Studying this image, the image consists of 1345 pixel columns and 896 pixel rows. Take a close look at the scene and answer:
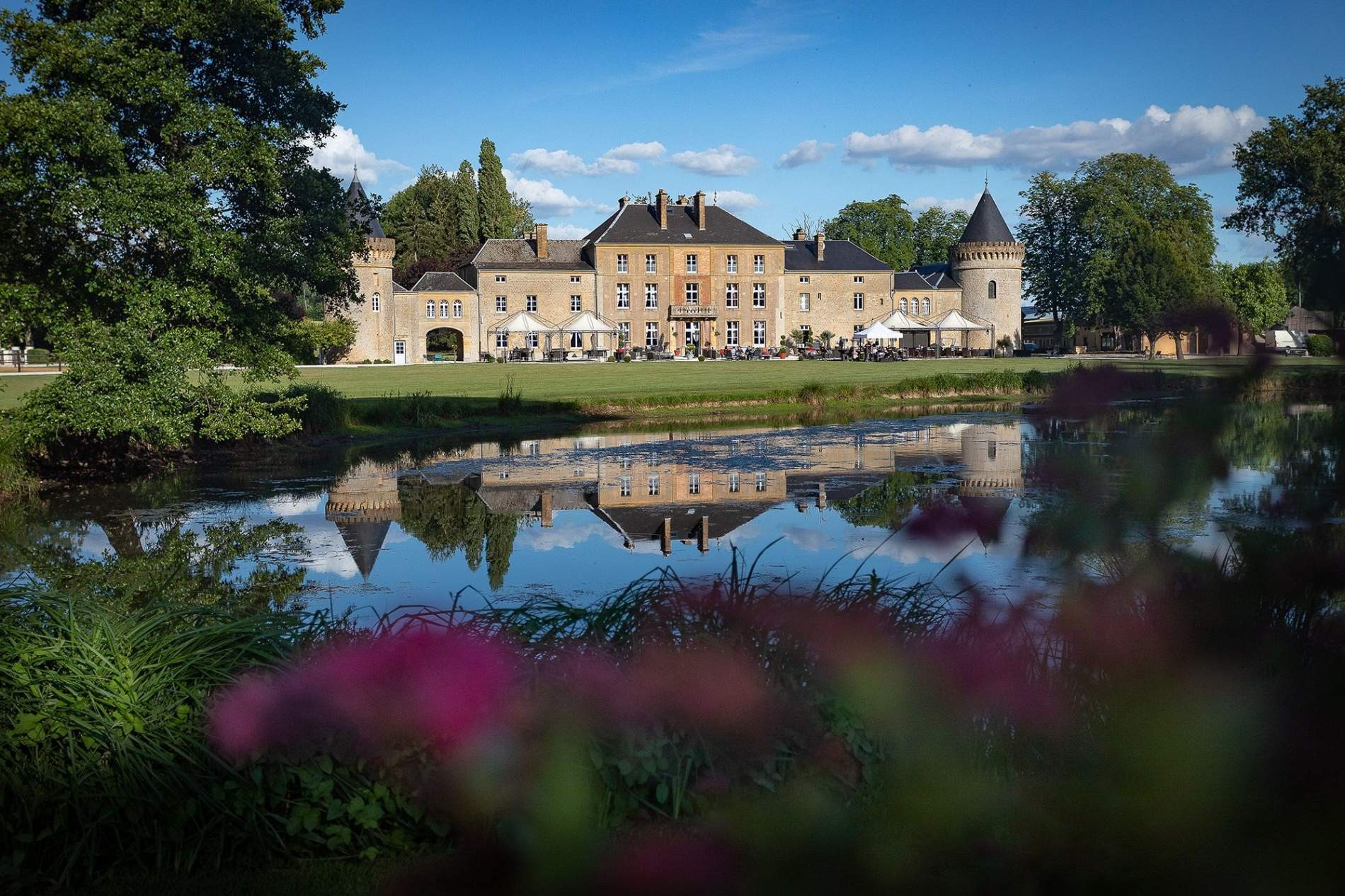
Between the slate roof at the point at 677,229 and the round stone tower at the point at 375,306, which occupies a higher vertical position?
the slate roof at the point at 677,229

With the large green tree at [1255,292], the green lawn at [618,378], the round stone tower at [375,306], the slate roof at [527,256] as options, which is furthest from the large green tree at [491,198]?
the large green tree at [1255,292]

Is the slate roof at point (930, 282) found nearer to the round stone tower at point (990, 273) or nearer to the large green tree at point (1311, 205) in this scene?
the round stone tower at point (990, 273)

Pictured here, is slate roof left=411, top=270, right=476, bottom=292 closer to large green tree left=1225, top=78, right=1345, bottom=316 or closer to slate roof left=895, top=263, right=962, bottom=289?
slate roof left=895, top=263, right=962, bottom=289

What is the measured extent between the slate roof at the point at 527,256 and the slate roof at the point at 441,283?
136 cm

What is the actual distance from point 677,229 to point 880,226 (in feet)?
97.0

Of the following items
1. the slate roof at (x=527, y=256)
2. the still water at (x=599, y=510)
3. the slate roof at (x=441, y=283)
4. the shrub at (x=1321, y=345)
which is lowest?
the still water at (x=599, y=510)

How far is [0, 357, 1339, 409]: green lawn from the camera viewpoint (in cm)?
2784

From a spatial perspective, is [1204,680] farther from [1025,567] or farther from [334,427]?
[334,427]

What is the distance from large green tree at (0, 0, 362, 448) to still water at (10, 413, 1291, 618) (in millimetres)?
1315

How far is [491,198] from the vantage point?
74625mm

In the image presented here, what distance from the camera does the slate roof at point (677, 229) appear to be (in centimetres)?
6531

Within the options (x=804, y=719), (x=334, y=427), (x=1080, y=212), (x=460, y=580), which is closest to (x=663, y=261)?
(x=1080, y=212)

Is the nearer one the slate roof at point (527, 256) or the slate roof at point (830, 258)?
the slate roof at point (527, 256)

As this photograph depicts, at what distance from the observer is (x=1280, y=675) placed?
2.76 meters
